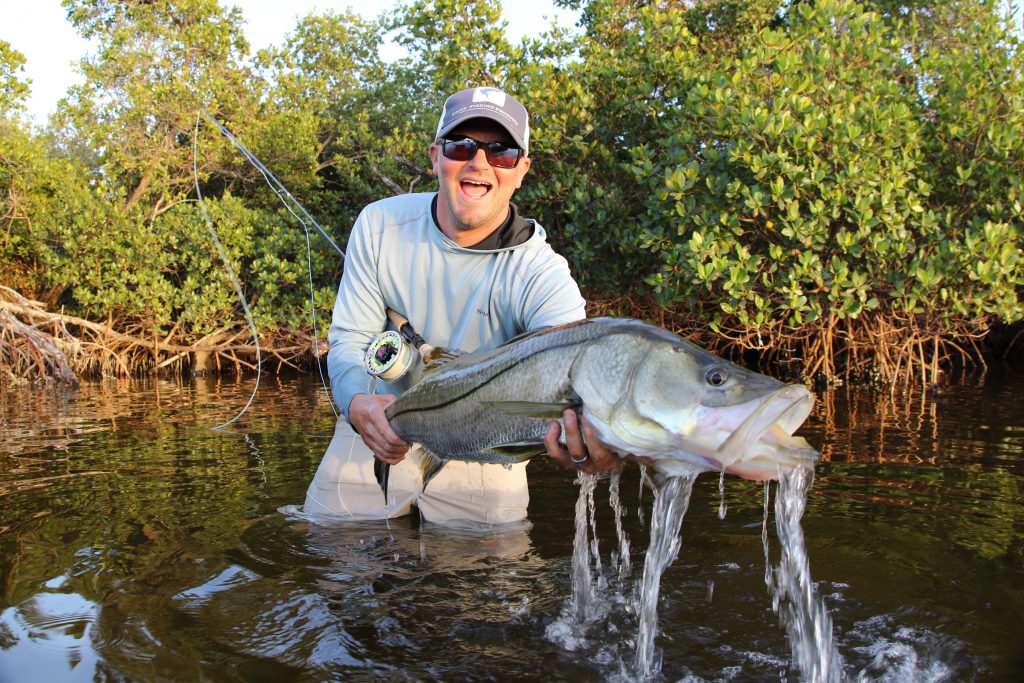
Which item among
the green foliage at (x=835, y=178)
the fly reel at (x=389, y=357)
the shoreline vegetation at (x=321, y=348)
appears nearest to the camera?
the fly reel at (x=389, y=357)

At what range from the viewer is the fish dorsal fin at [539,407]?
98.0 inches

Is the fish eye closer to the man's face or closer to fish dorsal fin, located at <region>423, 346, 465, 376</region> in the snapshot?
fish dorsal fin, located at <region>423, 346, 465, 376</region>

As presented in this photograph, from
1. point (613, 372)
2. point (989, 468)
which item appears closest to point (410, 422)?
point (613, 372)

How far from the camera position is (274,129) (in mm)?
16172

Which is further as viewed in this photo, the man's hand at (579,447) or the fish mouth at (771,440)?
the man's hand at (579,447)

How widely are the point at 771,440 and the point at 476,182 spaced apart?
2.10m

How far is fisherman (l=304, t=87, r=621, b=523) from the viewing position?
3.75 m

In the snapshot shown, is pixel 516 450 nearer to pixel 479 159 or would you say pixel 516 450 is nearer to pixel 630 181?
pixel 479 159

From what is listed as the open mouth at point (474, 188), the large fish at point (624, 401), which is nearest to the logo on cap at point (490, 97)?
the open mouth at point (474, 188)

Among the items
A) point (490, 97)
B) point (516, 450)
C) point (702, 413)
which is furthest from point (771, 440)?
point (490, 97)

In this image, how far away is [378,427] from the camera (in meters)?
3.31

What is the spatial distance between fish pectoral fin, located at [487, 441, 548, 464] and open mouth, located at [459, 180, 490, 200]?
142cm

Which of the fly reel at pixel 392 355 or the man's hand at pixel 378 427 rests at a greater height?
the fly reel at pixel 392 355

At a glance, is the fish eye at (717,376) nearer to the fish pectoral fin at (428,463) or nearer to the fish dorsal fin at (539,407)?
the fish dorsal fin at (539,407)
